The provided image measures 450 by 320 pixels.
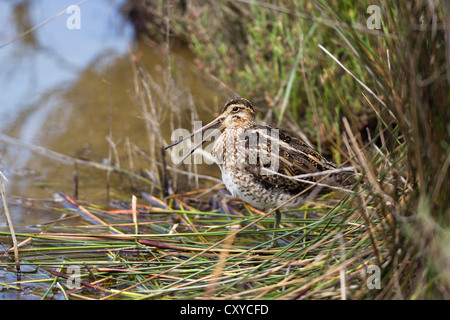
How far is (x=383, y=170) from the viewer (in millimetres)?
2691

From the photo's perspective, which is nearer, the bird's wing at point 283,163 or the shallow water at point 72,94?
the bird's wing at point 283,163

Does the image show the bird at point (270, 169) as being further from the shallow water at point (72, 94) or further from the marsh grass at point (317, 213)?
the shallow water at point (72, 94)

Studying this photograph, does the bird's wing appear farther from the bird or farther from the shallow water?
the shallow water

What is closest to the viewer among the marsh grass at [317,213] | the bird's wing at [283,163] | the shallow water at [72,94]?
the marsh grass at [317,213]

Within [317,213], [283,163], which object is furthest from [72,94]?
[283,163]

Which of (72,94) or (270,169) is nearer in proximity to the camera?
(270,169)

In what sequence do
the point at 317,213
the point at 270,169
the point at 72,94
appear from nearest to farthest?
the point at 270,169
the point at 317,213
the point at 72,94

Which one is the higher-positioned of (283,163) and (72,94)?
(72,94)

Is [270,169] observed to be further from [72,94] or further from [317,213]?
[72,94]

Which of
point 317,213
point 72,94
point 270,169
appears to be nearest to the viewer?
point 270,169

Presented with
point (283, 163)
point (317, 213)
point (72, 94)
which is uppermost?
point (72, 94)

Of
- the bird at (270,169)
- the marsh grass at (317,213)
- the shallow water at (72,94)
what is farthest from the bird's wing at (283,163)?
the shallow water at (72,94)
